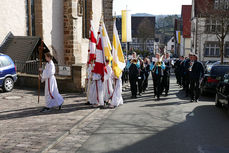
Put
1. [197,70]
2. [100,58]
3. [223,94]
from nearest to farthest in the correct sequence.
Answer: [223,94] < [100,58] < [197,70]

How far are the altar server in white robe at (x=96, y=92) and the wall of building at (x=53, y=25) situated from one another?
9.22m

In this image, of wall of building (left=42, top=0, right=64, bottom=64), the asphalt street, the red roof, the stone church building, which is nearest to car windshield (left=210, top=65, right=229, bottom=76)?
the asphalt street

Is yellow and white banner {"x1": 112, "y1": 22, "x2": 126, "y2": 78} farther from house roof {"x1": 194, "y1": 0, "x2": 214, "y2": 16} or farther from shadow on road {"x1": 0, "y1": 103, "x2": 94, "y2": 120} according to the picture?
house roof {"x1": 194, "y1": 0, "x2": 214, "y2": 16}

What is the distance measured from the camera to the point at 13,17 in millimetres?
16297

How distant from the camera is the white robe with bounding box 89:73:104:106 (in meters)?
10.4

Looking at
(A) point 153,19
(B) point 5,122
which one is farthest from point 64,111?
(A) point 153,19

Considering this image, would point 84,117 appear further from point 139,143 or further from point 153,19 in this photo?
point 153,19

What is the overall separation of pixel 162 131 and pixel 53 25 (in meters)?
13.7

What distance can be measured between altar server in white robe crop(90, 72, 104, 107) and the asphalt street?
0.75m

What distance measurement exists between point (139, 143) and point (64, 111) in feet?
12.7

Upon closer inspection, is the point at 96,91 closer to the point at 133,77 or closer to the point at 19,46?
the point at 133,77

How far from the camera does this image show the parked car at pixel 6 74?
493 inches

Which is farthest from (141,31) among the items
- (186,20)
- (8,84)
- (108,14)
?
(8,84)

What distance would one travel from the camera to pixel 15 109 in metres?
9.59
